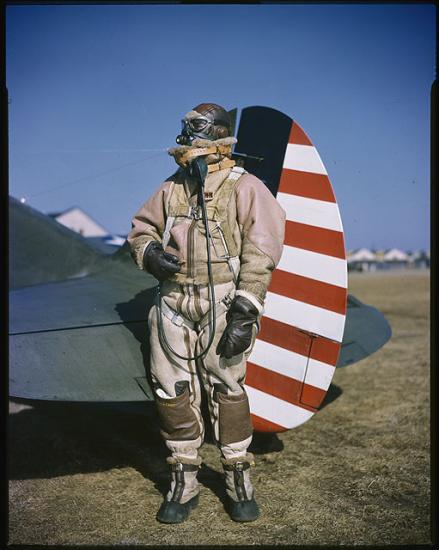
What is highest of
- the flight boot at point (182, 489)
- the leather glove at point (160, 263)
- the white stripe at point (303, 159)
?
the white stripe at point (303, 159)

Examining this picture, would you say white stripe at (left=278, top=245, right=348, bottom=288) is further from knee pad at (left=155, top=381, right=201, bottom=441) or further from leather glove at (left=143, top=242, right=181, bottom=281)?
knee pad at (left=155, top=381, right=201, bottom=441)

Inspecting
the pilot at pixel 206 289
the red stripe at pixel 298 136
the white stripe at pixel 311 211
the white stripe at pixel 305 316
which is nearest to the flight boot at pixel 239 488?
the pilot at pixel 206 289

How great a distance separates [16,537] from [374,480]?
1.93m

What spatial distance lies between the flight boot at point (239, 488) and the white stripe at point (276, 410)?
1.14 ft

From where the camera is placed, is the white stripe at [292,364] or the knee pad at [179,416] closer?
the knee pad at [179,416]

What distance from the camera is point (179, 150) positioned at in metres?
2.63

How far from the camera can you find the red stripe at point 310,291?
2939 millimetres

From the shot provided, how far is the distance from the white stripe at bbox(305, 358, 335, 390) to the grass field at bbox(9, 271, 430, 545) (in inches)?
23.7

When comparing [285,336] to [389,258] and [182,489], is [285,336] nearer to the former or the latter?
[182,489]

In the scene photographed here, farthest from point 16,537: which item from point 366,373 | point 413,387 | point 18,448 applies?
point 366,373

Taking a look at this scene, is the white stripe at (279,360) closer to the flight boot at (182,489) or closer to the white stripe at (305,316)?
the white stripe at (305,316)

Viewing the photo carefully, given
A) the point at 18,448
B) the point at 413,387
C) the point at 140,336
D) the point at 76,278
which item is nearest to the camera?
the point at 140,336

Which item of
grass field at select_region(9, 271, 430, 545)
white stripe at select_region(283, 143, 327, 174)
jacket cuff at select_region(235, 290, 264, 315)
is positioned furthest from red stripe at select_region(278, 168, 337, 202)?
grass field at select_region(9, 271, 430, 545)

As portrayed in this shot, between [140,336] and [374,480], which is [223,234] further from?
[374,480]
